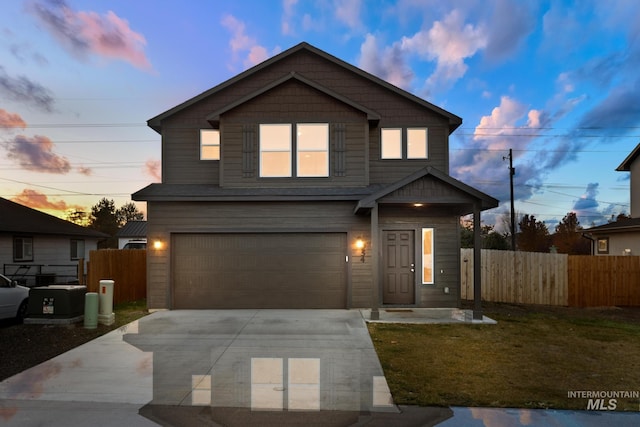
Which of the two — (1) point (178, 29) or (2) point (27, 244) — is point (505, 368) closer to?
(1) point (178, 29)

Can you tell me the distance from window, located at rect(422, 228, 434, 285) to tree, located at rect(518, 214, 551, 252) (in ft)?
111

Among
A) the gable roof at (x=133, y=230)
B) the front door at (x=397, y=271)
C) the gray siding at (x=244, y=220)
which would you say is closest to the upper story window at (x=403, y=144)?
the gray siding at (x=244, y=220)

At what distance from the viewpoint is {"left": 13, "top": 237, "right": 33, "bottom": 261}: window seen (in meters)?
17.2

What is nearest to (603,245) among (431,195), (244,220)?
(431,195)

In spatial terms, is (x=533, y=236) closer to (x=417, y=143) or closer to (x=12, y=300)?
(x=417, y=143)

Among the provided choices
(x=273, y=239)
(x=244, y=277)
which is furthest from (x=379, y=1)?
(x=244, y=277)

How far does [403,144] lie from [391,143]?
378mm

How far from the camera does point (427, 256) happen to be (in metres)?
10.8

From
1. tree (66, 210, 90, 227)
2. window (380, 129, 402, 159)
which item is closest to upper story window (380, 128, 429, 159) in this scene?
window (380, 129, 402, 159)

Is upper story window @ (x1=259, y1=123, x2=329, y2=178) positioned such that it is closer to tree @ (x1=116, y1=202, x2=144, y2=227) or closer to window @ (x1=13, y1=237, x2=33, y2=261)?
window @ (x1=13, y1=237, x2=33, y2=261)

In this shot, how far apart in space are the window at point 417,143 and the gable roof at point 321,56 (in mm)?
794

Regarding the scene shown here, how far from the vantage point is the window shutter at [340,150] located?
427 inches

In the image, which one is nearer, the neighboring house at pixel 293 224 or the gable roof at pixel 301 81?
the neighboring house at pixel 293 224

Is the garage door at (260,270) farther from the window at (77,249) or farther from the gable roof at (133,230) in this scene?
the gable roof at (133,230)
